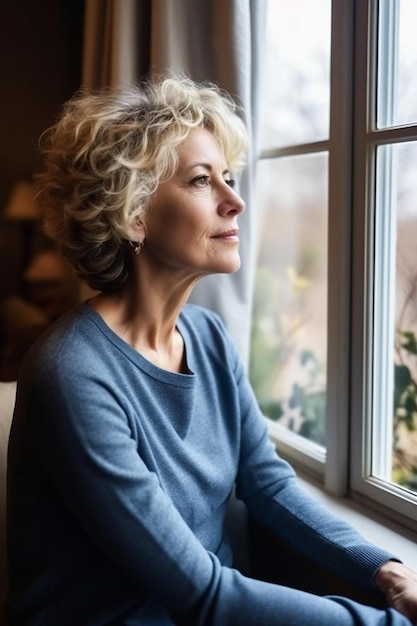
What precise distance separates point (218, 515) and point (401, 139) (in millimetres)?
799

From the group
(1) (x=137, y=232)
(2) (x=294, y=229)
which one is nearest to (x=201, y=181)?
(1) (x=137, y=232)

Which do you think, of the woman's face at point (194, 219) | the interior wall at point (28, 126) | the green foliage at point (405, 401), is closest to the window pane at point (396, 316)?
the green foliage at point (405, 401)

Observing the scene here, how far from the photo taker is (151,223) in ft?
3.94

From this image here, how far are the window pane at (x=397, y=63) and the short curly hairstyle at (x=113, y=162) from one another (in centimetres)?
30

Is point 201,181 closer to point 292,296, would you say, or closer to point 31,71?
point 292,296

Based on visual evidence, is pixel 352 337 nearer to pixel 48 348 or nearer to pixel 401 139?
pixel 401 139

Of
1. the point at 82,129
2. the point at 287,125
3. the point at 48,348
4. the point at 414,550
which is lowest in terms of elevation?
the point at 414,550

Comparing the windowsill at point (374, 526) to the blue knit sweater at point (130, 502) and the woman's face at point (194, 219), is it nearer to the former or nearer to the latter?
the blue knit sweater at point (130, 502)

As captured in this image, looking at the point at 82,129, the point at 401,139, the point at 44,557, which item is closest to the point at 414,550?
the point at 44,557

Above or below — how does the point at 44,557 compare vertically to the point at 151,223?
below

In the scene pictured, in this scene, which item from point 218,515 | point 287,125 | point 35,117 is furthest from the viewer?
point 35,117

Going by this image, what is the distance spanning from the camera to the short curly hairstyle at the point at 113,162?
1.16 metres

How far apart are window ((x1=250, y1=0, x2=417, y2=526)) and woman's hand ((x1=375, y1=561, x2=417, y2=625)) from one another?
19 centimetres

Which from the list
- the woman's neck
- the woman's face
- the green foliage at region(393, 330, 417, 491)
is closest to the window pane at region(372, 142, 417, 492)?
the green foliage at region(393, 330, 417, 491)
